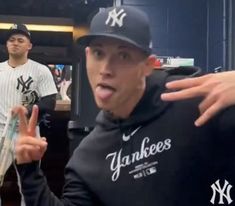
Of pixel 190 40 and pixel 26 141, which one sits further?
A: pixel 190 40

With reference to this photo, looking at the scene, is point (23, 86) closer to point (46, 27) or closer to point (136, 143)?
point (136, 143)

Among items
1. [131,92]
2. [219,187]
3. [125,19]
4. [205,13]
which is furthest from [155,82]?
[205,13]

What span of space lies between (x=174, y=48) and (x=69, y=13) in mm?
1526

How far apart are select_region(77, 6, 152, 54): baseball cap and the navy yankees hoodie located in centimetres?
16

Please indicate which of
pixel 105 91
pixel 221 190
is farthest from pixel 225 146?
pixel 105 91

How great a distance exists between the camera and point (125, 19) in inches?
60.1

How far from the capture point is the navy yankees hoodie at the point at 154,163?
1499mm

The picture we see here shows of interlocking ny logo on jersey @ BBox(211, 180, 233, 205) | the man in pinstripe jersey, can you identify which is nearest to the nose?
interlocking ny logo on jersey @ BBox(211, 180, 233, 205)

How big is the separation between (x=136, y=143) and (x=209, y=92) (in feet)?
1.08

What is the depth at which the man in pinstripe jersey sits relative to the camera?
383cm

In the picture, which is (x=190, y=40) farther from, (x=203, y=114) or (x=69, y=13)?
(x=203, y=114)

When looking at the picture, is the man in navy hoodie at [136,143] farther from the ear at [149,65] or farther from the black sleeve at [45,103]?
the black sleeve at [45,103]

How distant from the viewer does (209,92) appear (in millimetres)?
1375

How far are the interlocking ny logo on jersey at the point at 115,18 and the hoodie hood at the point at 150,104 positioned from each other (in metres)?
0.21
